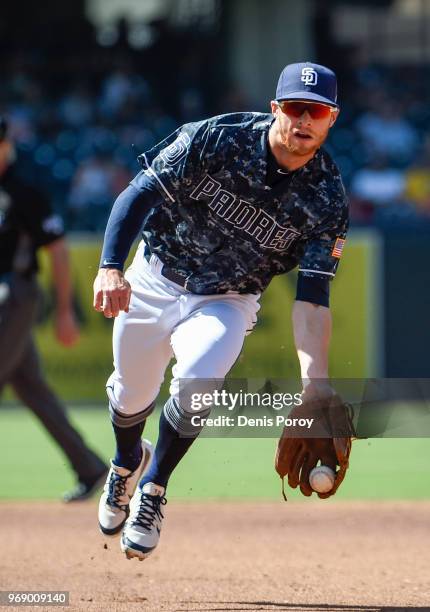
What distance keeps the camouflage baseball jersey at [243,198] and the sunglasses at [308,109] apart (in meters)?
0.23

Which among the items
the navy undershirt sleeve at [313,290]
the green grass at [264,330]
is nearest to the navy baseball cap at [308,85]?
the navy undershirt sleeve at [313,290]

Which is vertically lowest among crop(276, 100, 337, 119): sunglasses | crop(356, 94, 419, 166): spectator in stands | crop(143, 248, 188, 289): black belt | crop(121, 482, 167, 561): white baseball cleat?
crop(356, 94, 419, 166): spectator in stands

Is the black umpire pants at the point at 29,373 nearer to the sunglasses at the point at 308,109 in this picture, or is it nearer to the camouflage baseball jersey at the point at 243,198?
the camouflage baseball jersey at the point at 243,198

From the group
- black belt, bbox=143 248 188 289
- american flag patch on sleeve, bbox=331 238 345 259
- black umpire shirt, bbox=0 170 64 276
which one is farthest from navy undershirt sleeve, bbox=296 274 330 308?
black umpire shirt, bbox=0 170 64 276

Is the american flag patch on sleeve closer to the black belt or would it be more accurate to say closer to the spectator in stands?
the black belt

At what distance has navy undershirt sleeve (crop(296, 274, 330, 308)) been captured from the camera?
14.6 feet

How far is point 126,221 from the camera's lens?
14.4ft

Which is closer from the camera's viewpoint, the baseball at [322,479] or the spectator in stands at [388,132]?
the baseball at [322,479]

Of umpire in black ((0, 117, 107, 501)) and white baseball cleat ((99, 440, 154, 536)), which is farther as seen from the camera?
umpire in black ((0, 117, 107, 501))

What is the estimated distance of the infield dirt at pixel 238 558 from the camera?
15.1 ft

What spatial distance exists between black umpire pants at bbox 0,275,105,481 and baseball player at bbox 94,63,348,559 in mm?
1719

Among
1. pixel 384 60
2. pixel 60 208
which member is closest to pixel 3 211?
pixel 60 208

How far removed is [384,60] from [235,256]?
1267 centimetres

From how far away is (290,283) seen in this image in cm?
1119
